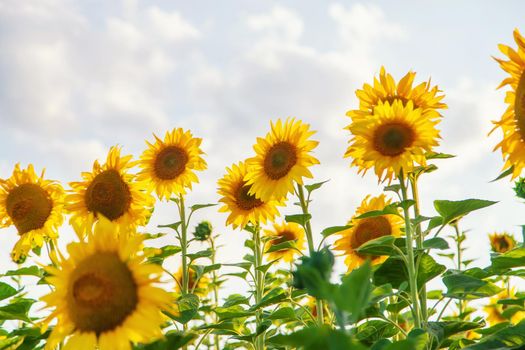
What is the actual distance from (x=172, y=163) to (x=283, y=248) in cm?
156

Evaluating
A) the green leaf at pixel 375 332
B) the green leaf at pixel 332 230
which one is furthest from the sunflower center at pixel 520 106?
the green leaf at pixel 375 332

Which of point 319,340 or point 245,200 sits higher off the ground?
point 245,200

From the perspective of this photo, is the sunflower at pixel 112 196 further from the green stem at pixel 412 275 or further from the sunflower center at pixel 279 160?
the green stem at pixel 412 275

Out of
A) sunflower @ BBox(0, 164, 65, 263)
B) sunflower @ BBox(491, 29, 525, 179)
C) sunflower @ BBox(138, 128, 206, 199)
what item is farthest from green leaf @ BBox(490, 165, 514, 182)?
sunflower @ BBox(0, 164, 65, 263)

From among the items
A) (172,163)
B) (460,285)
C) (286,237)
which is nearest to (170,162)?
(172,163)

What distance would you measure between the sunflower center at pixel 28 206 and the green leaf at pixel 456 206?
118 inches

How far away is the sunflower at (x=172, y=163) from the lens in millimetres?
4934

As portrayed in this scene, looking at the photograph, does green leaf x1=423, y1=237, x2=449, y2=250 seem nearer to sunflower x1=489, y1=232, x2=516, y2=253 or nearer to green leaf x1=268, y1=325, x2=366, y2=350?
green leaf x1=268, y1=325, x2=366, y2=350

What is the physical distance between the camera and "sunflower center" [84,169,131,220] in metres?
4.54

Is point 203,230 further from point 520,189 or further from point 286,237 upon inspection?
point 520,189

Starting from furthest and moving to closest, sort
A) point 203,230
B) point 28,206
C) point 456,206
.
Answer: point 203,230, point 28,206, point 456,206

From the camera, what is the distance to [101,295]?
2146 mm

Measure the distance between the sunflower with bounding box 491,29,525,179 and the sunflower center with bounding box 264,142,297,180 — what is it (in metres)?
1.78

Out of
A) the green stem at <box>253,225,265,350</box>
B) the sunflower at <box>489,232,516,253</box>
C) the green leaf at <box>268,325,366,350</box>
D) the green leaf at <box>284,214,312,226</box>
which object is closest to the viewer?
the green leaf at <box>268,325,366,350</box>
